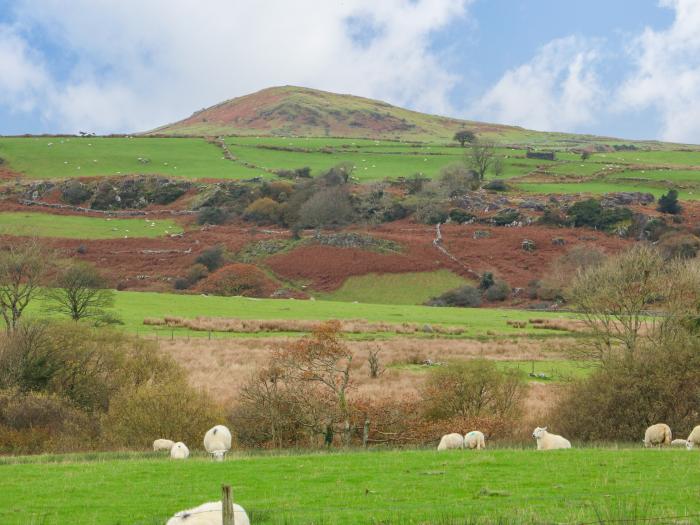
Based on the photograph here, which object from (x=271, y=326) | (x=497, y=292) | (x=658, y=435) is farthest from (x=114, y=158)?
(x=658, y=435)

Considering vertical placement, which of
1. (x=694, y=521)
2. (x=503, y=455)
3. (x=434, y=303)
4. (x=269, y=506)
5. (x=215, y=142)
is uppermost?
(x=215, y=142)

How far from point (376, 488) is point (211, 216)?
4530 inches

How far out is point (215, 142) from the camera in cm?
19575

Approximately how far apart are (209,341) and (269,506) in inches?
1687

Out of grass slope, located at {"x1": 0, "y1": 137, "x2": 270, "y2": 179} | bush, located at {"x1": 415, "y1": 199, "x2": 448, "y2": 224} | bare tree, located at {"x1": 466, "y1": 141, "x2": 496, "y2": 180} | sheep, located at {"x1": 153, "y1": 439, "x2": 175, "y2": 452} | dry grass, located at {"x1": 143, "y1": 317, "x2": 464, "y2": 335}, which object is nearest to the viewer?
sheep, located at {"x1": 153, "y1": 439, "x2": 175, "y2": 452}

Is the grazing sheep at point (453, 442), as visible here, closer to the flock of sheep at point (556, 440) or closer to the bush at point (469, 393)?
the flock of sheep at point (556, 440)

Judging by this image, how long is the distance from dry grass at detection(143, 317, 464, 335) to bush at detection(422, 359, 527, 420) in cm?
2881

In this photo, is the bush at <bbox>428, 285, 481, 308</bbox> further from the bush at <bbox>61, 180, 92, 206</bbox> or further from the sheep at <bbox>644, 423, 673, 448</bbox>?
the bush at <bbox>61, 180, 92, 206</bbox>

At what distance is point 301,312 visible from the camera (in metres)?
70.7

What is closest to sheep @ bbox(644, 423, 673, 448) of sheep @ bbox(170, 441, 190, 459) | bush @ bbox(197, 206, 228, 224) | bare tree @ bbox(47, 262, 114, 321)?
sheep @ bbox(170, 441, 190, 459)

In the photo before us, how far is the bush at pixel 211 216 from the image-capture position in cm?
12731

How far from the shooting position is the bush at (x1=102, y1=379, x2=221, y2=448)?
28.1 meters

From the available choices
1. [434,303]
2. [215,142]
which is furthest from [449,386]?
[215,142]

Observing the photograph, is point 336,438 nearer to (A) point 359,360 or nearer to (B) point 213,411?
(B) point 213,411
